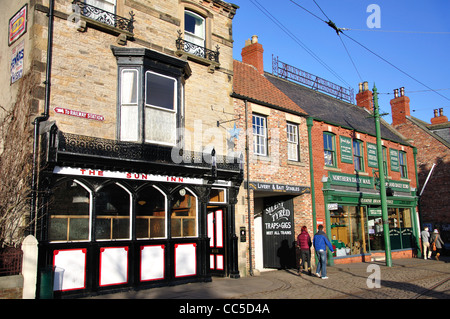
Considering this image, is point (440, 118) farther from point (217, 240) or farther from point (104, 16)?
point (104, 16)

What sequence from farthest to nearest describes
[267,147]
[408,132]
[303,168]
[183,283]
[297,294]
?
[408,132]
[303,168]
[267,147]
[183,283]
[297,294]

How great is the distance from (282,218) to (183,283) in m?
6.63

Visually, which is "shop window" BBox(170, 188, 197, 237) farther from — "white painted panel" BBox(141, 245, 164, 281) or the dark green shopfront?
the dark green shopfront

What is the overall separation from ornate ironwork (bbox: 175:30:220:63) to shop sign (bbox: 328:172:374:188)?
7840 mm

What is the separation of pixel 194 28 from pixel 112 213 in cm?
750

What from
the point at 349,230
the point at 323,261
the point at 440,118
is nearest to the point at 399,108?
the point at 440,118

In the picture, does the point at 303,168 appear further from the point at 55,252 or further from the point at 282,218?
the point at 55,252

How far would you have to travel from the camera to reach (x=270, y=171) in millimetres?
16156

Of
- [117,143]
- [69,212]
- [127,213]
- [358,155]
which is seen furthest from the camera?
Answer: [358,155]

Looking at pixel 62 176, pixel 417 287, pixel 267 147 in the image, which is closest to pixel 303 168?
pixel 267 147

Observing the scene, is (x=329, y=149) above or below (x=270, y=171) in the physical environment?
above

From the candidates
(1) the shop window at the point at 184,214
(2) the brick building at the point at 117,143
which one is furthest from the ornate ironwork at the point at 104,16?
(1) the shop window at the point at 184,214

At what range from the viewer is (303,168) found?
17750 millimetres

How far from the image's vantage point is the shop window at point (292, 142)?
17578 mm
